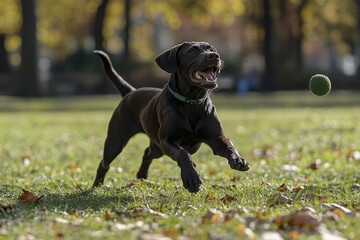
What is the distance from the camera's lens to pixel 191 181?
4.68m

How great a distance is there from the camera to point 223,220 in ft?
12.2

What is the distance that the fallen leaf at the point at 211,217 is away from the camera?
372 centimetres

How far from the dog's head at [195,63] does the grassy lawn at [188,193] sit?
3.01ft

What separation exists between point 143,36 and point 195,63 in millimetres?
41683

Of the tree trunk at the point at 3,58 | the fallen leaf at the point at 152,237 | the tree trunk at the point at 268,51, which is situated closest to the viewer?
the fallen leaf at the point at 152,237

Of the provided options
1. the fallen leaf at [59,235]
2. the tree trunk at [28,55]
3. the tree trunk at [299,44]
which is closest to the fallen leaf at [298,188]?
the fallen leaf at [59,235]

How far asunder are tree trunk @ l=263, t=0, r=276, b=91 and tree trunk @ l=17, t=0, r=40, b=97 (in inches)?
446

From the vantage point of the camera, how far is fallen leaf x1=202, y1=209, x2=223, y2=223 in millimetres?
3721

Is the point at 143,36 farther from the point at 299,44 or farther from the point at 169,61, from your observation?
the point at 169,61

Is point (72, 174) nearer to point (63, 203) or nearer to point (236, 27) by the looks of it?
point (63, 203)

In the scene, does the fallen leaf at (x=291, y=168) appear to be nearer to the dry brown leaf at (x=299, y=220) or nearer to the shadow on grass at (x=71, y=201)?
the shadow on grass at (x=71, y=201)

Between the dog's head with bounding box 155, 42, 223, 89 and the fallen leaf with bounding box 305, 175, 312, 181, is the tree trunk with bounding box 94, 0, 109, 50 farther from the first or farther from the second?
the dog's head with bounding box 155, 42, 223, 89

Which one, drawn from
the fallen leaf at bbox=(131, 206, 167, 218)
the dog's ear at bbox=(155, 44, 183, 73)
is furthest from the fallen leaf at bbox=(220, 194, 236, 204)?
the dog's ear at bbox=(155, 44, 183, 73)

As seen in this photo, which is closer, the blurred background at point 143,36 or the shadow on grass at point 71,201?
the shadow on grass at point 71,201
